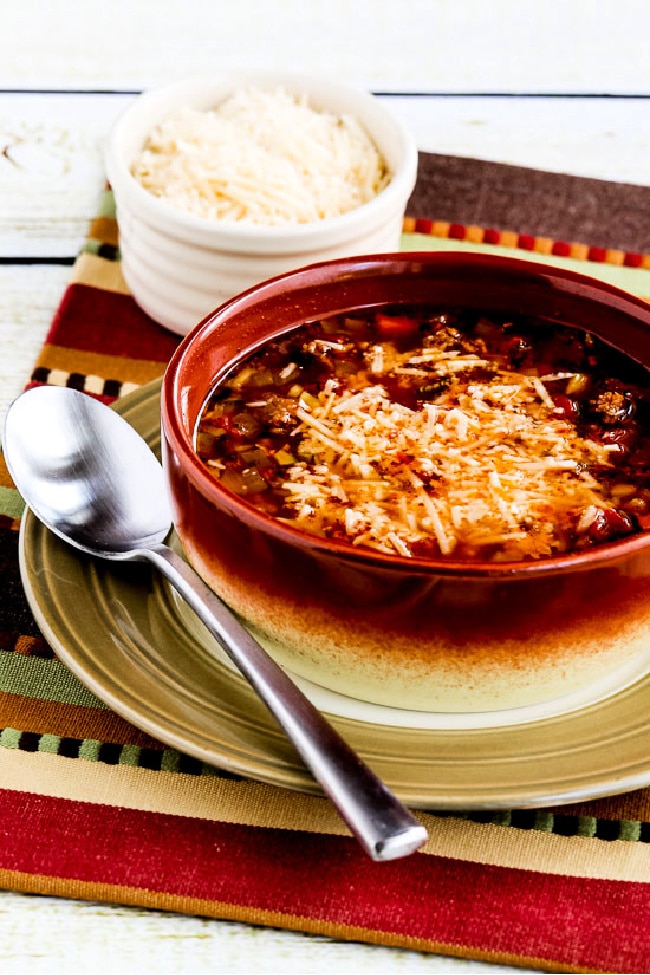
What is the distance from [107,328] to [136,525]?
75cm

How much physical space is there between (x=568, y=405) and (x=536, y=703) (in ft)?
1.36

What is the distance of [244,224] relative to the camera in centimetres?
195

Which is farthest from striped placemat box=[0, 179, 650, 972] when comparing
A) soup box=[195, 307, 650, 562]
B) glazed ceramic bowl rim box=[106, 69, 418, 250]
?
glazed ceramic bowl rim box=[106, 69, 418, 250]

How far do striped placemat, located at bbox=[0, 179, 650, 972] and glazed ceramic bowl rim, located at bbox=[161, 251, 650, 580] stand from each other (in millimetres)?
287

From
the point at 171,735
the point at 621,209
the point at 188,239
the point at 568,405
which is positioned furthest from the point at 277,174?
the point at 171,735

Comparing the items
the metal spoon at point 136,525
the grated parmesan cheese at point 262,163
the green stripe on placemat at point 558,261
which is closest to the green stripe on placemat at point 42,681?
the metal spoon at point 136,525

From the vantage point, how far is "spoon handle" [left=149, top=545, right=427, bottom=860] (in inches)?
37.9

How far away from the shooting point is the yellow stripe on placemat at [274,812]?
3.72 feet

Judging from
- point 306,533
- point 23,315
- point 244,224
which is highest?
point 306,533

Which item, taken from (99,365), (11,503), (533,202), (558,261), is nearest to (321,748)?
(11,503)

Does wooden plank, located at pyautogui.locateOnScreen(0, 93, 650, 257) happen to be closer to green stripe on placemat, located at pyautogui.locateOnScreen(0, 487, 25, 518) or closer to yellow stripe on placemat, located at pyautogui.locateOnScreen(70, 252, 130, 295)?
yellow stripe on placemat, located at pyautogui.locateOnScreen(70, 252, 130, 295)

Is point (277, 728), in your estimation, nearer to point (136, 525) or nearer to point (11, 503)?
point (136, 525)

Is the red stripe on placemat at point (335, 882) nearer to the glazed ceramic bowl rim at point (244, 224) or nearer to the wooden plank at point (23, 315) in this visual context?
the wooden plank at point (23, 315)

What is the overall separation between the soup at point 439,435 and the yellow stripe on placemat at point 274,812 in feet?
0.91
